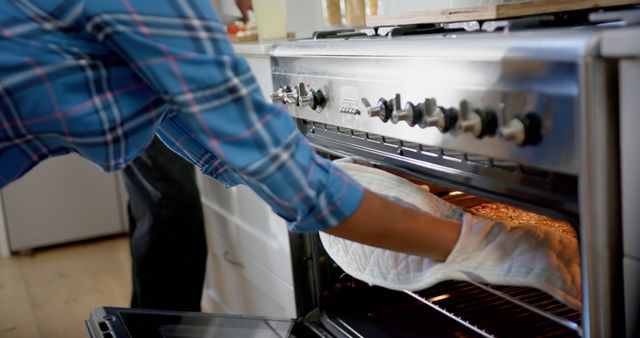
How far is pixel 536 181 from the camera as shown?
745mm

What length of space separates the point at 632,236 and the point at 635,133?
0.10 m

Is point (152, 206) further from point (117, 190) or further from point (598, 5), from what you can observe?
point (598, 5)

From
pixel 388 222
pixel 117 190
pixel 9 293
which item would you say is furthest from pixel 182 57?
pixel 117 190

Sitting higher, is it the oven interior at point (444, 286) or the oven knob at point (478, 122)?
the oven knob at point (478, 122)

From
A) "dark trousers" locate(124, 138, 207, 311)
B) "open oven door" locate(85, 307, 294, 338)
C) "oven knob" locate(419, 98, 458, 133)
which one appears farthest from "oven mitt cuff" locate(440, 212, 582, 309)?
"dark trousers" locate(124, 138, 207, 311)

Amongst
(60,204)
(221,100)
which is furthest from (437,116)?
(60,204)

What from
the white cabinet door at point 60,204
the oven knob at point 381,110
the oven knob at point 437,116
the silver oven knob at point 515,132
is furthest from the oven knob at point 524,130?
the white cabinet door at point 60,204

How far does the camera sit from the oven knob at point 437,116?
812 mm

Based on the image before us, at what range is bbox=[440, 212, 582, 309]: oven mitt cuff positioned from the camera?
2.57 ft

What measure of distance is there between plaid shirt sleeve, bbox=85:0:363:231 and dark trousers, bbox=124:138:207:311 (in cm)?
128

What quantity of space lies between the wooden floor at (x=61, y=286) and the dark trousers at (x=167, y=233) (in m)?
0.37

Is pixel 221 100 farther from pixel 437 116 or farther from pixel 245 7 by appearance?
pixel 245 7

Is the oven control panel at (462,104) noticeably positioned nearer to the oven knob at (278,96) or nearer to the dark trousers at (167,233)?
the oven knob at (278,96)

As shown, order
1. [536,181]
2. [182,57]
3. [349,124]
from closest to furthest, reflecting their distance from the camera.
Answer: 1. [182,57]
2. [536,181]
3. [349,124]
